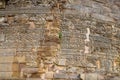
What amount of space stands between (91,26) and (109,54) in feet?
3.07

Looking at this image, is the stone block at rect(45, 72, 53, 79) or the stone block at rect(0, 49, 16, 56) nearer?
the stone block at rect(45, 72, 53, 79)

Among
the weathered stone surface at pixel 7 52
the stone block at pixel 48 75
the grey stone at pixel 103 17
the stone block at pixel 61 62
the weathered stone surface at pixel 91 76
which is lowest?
the weathered stone surface at pixel 91 76

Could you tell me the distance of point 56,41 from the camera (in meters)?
8.36

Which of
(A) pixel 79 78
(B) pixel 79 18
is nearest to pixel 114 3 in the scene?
(B) pixel 79 18

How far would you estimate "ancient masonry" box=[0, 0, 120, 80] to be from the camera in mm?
8227

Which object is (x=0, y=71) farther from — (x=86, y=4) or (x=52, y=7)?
(x=86, y=4)

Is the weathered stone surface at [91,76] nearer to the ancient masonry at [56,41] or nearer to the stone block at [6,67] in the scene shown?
the ancient masonry at [56,41]

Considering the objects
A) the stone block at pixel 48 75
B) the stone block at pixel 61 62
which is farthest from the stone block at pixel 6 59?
the stone block at pixel 61 62

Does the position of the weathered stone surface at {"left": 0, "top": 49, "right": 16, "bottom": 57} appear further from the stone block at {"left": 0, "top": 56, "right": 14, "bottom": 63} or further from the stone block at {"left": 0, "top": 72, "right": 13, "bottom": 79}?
the stone block at {"left": 0, "top": 72, "right": 13, "bottom": 79}

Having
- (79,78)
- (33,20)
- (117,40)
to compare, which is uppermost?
(33,20)

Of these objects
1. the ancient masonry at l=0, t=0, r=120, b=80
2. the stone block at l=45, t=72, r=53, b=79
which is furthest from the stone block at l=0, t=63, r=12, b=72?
the stone block at l=45, t=72, r=53, b=79

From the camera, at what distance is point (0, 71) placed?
8297 millimetres

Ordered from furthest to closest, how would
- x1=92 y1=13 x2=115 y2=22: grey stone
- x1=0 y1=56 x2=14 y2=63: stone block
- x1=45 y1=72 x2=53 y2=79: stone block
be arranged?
x1=92 y1=13 x2=115 y2=22: grey stone → x1=0 y1=56 x2=14 y2=63: stone block → x1=45 y1=72 x2=53 y2=79: stone block

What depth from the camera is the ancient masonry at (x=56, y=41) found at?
823 cm
